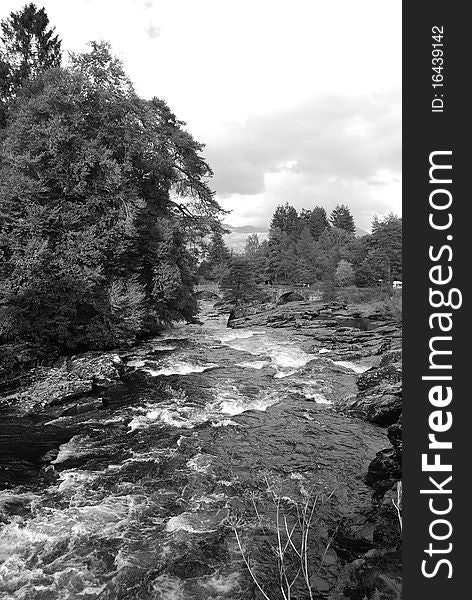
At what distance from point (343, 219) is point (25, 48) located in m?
89.4

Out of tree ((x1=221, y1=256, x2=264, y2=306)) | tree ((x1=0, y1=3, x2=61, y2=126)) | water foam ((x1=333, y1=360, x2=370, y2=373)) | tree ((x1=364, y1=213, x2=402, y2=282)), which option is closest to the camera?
water foam ((x1=333, y1=360, x2=370, y2=373))

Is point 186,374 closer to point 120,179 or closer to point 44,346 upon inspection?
point 44,346

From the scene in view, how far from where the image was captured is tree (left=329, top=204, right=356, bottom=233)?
107 meters

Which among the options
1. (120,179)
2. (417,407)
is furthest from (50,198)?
(417,407)

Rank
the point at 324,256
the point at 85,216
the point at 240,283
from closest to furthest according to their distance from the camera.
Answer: the point at 85,216
the point at 240,283
the point at 324,256

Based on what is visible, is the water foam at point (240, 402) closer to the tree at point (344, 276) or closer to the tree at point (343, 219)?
the tree at point (344, 276)

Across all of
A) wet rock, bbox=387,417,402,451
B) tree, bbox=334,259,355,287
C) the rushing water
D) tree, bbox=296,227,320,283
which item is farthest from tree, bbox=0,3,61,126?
tree, bbox=296,227,320,283

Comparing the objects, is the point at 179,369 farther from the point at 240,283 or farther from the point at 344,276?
the point at 344,276

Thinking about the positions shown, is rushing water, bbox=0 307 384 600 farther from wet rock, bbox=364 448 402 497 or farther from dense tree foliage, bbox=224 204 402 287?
dense tree foliage, bbox=224 204 402 287

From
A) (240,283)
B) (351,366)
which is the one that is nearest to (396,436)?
(351,366)

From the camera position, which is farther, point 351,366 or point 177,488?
point 351,366

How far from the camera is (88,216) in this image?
19.6m

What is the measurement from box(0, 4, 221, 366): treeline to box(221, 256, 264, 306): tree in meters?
25.3

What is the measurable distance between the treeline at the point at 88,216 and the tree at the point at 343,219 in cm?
8829
